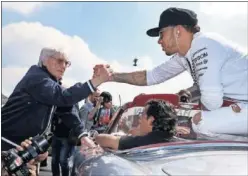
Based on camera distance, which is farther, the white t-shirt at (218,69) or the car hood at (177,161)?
the white t-shirt at (218,69)

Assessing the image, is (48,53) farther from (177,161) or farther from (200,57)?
(177,161)

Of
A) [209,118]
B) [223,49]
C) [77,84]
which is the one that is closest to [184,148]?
[209,118]

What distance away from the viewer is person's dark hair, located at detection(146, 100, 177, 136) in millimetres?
3213

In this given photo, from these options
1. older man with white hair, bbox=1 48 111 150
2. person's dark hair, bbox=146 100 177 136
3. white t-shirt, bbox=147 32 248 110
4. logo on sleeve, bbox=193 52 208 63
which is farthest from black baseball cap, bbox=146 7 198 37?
older man with white hair, bbox=1 48 111 150

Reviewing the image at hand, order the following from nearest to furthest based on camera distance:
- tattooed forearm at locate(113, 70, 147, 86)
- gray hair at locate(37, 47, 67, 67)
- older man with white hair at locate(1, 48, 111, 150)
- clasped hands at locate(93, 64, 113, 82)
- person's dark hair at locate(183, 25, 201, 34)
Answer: person's dark hair at locate(183, 25, 201, 34) < older man with white hair at locate(1, 48, 111, 150) < clasped hands at locate(93, 64, 113, 82) < gray hair at locate(37, 47, 67, 67) < tattooed forearm at locate(113, 70, 147, 86)

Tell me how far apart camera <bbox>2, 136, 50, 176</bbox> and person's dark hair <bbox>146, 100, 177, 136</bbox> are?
2.93 ft

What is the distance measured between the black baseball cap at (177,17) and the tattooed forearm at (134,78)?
0.80 meters

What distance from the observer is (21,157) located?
3.04 meters

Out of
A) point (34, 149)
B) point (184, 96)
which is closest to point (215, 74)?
point (34, 149)

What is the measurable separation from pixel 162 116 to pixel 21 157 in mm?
1149

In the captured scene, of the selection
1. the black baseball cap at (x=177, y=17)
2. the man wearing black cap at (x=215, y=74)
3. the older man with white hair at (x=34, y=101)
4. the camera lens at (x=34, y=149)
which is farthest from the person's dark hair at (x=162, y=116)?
the camera lens at (x=34, y=149)

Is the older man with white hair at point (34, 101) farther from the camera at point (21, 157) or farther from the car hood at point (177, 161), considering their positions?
the car hood at point (177, 161)

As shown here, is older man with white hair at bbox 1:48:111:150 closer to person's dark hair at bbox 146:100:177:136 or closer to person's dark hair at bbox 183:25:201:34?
person's dark hair at bbox 146:100:177:136

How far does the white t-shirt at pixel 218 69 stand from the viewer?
2852 mm
